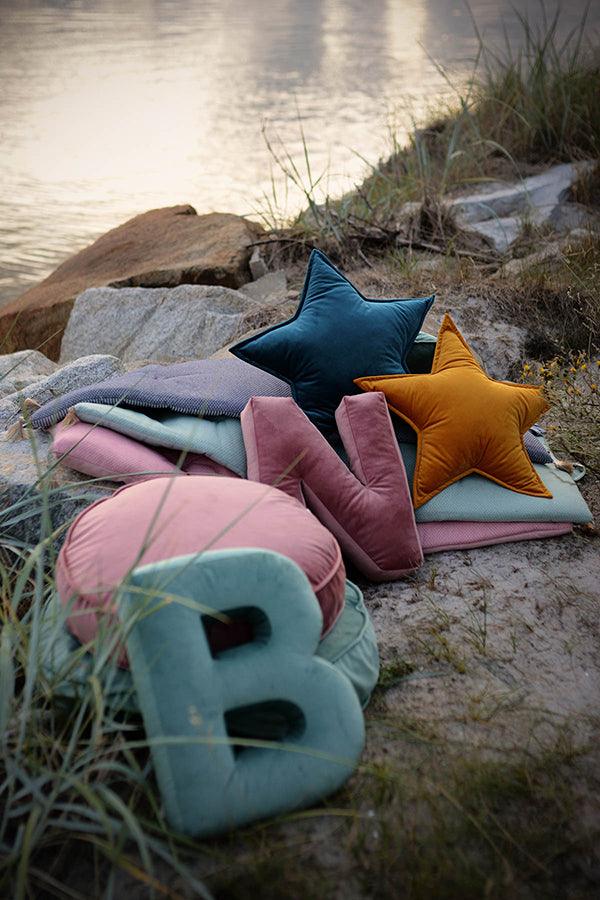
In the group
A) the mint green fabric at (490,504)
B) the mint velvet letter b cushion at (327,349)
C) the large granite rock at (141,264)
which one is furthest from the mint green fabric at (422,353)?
the large granite rock at (141,264)

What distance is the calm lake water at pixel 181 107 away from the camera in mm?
5402

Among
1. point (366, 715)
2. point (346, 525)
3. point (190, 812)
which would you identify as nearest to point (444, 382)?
point (346, 525)

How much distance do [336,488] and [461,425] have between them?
412 mm

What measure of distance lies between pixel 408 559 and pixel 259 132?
3451 millimetres

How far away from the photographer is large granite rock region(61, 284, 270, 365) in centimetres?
375

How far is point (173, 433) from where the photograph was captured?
7.41 feet

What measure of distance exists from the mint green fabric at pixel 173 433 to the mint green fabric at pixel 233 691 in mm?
758

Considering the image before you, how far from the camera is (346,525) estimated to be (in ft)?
7.25

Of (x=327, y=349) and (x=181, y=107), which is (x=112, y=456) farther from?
(x=181, y=107)

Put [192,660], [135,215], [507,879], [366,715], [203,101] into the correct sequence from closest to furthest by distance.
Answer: [507,879], [192,660], [366,715], [135,215], [203,101]

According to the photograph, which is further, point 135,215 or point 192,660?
point 135,215

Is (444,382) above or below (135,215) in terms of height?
above

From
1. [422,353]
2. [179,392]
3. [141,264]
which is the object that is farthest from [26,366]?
[422,353]

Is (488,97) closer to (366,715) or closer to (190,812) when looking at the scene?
(366,715)
